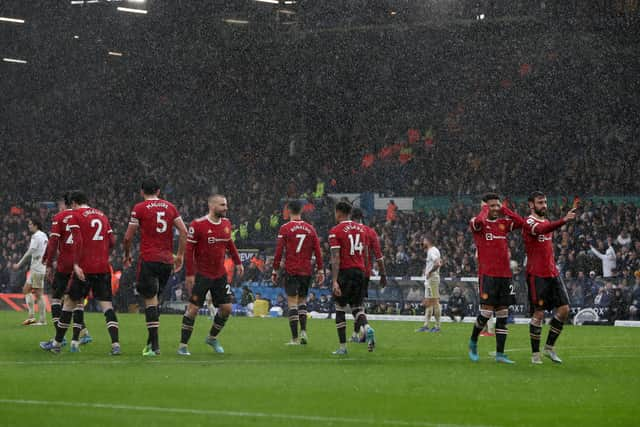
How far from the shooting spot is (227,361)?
49.1 feet

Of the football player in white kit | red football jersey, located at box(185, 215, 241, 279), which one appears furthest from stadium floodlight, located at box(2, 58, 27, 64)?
red football jersey, located at box(185, 215, 241, 279)

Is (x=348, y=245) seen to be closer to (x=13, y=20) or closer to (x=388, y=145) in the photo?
(x=388, y=145)

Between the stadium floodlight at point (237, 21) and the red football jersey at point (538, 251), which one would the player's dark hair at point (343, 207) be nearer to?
the red football jersey at point (538, 251)

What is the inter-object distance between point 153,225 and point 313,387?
526 centimetres

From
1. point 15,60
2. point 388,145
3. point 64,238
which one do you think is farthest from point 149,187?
point 15,60

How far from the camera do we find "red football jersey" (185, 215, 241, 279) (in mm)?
16188

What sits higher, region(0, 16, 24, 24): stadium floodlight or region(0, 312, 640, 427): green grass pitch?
region(0, 16, 24, 24): stadium floodlight

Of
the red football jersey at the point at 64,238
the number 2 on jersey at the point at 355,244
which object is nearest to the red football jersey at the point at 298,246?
the number 2 on jersey at the point at 355,244

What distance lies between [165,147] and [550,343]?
39708 mm

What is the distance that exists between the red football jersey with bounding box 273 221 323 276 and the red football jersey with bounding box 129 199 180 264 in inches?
145

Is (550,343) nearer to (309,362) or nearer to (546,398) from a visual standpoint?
(309,362)

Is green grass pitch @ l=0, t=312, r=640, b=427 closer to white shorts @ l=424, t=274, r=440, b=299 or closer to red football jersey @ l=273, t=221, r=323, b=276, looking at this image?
red football jersey @ l=273, t=221, r=323, b=276

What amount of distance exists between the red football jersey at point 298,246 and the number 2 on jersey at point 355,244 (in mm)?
2037

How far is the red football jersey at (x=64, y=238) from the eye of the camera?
16.5 meters
